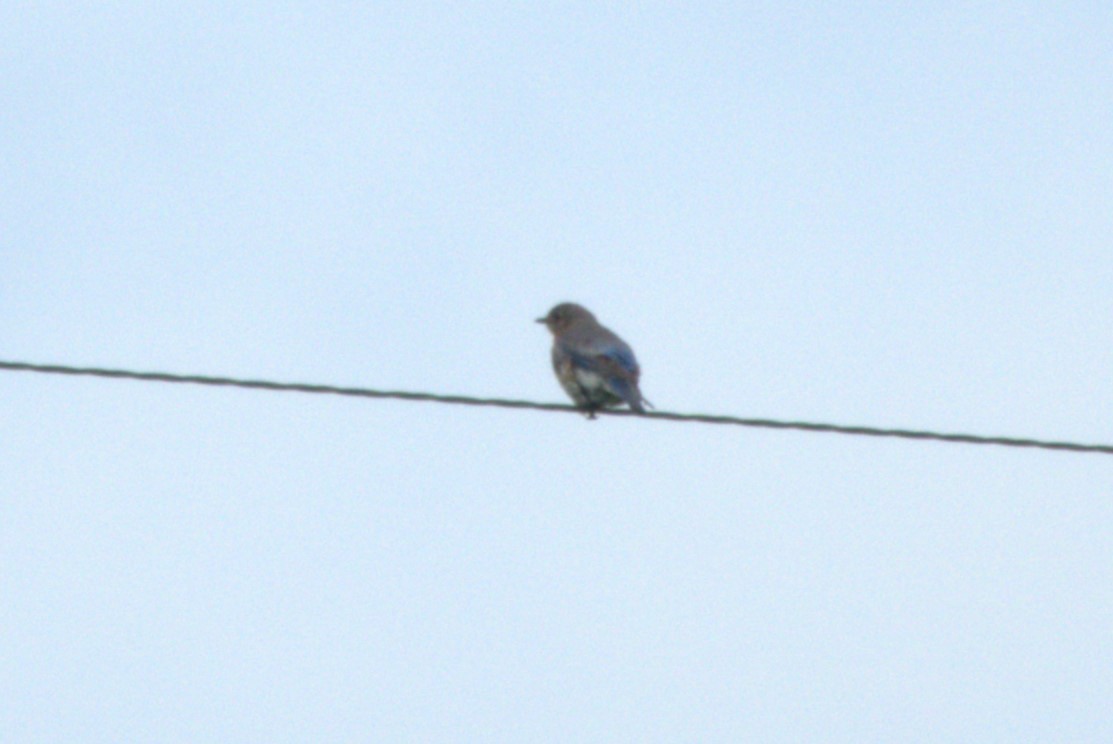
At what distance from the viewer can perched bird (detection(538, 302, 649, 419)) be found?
40.8 ft

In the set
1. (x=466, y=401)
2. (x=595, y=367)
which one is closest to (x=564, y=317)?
(x=595, y=367)

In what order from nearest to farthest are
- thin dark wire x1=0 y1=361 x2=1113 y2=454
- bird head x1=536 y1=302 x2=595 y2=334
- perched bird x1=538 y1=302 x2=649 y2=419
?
thin dark wire x1=0 y1=361 x2=1113 y2=454 < perched bird x1=538 y1=302 x2=649 y2=419 < bird head x1=536 y1=302 x2=595 y2=334

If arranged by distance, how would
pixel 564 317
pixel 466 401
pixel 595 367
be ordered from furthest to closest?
pixel 564 317, pixel 595 367, pixel 466 401

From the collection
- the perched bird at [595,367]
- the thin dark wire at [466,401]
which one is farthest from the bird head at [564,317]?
the thin dark wire at [466,401]

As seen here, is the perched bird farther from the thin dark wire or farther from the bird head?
the thin dark wire

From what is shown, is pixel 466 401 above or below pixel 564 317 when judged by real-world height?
below

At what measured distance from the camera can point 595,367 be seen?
41.8 feet

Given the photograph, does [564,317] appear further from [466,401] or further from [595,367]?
[466,401]

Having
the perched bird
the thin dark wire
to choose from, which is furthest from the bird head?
the thin dark wire

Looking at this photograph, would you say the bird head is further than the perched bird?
Yes

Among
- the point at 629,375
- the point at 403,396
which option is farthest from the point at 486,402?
the point at 629,375

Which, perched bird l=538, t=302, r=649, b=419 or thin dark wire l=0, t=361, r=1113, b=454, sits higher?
perched bird l=538, t=302, r=649, b=419

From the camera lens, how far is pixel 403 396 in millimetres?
7746

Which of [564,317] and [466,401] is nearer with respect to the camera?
[466,401]
